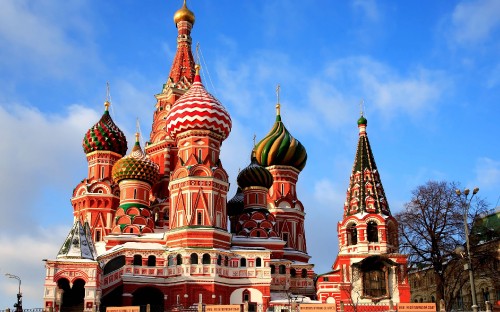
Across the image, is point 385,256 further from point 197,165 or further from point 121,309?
point 121,309

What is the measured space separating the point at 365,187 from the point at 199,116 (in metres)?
10.7

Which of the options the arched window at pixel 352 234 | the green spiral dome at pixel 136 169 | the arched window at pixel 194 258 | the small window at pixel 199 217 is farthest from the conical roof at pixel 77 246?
the arched window at pixel 352 234

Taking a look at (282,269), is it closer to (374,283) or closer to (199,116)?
(374,283)

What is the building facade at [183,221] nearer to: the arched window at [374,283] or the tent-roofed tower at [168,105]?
the tent-roofed tower at [168,105]

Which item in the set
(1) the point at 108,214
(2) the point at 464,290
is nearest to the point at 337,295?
(2) the point at 464,290

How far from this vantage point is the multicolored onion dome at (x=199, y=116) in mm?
37375

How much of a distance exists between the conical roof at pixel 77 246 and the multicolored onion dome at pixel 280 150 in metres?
17.4

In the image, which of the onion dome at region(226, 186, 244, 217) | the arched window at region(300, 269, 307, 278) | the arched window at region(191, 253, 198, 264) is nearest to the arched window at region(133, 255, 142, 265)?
the arched window at region(191, 253, 198, 264)

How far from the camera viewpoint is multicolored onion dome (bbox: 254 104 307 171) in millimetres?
45969

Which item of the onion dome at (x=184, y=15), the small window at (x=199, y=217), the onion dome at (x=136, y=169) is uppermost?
the onion dome at (x=184, y=15)

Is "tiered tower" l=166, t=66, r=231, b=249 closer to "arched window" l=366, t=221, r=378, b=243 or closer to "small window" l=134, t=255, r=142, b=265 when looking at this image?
"small window" l=134, t=255, r=142, b=265

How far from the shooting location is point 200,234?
34719 millimetres

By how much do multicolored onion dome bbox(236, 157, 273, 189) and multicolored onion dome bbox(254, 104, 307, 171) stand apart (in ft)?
11.8

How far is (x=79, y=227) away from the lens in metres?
31.8
